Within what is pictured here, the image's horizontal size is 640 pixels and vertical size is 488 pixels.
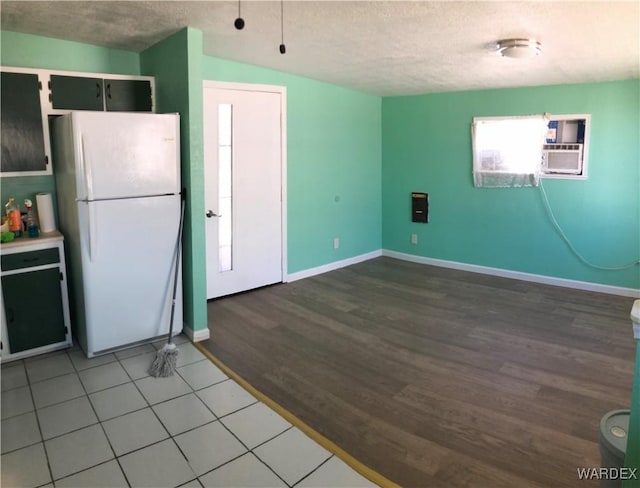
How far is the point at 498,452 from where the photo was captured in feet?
7.44

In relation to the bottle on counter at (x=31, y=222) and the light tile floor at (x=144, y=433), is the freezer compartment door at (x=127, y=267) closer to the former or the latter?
the light tile floor at (x=144, y=433)

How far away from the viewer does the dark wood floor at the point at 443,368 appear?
7.41 feet

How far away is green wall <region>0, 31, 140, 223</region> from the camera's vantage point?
321 centimetres

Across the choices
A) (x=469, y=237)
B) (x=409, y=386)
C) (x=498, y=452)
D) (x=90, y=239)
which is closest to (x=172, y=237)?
(x=90, y=239)

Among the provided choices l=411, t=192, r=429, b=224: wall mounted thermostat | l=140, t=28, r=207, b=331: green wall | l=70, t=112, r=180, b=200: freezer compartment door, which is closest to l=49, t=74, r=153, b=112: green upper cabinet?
l=140, t=28, r=207, b=331: green wall

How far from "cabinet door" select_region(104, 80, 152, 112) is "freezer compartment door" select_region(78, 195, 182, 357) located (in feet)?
2.87

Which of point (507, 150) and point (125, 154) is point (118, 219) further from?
point (507, 150)

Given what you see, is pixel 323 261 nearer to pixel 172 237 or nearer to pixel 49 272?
pixel 172 237

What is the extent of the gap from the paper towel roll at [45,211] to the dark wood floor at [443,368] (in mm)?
1457

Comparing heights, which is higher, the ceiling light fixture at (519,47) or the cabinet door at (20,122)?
the ceiling light fixture at (519,47)

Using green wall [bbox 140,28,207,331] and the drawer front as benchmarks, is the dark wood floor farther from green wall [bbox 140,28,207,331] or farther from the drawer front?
the drawer front

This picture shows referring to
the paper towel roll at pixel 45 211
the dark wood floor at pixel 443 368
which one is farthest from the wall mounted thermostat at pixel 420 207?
the paper towel roll at pixel 45 211

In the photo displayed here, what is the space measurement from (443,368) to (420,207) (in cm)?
318
